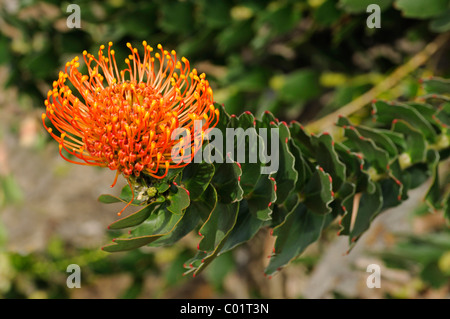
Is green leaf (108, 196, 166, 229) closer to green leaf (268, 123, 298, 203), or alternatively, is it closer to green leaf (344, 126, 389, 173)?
green leaf (268, 123, 298, 203)

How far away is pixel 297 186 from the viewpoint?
763mm

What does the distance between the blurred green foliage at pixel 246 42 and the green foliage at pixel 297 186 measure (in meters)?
0.48

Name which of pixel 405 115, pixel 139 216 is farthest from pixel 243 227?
pixel 405 115

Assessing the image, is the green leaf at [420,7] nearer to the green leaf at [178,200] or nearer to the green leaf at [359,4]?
the green leaf at [359,4]

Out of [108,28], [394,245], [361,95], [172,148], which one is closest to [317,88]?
[361,95]

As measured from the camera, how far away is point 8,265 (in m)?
1.56

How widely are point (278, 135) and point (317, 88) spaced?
0.77 m

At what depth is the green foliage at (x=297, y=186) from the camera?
67 centimetres

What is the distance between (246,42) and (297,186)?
2.59ft

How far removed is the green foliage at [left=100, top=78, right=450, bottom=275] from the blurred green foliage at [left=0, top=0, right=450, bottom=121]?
0.48 meters

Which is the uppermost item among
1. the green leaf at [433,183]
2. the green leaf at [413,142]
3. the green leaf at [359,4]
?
the green leaf at [359,4]

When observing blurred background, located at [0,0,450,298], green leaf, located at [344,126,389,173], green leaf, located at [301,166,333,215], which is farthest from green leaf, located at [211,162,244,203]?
blurred background, located at [0,0,450,298]

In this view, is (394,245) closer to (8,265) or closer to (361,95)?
(361,95)

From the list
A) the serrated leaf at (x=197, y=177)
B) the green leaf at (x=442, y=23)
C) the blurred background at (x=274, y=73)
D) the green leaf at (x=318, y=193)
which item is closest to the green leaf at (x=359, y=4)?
the blurred background at (x=274, y=73)
